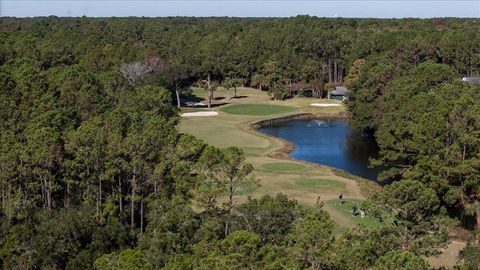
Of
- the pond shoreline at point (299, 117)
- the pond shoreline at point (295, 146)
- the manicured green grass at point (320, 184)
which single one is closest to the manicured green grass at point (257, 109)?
the pond shoreline at point (299, 117)

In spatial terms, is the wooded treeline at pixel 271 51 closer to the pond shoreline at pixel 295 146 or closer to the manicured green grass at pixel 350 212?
the pond shoreline at pixel 295 146

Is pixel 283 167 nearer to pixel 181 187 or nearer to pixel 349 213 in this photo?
pixel 349 213

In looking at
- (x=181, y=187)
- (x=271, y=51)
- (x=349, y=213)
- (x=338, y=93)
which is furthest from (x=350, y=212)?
(x=271, y=51)

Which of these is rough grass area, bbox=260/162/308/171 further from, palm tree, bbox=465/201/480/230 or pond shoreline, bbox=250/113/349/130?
pond shoreline, bbox=250/113/349/130

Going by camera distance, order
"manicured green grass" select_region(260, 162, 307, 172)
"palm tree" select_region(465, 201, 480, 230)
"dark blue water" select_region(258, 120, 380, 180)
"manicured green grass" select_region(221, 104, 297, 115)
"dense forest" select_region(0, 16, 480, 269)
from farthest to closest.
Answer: "manicured green grass" select_region(221, 104, 297, 115) < "dark blue water" select_region(258, 120, 380, 180) < "manicured green grass" select_region(260, 162, 307, 172) < "palm tree" select_region(465, 201, 480, 230) < "dense forest" select_region(0, 16, 480, 269)

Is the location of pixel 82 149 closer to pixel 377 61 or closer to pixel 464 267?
pixel 464 267

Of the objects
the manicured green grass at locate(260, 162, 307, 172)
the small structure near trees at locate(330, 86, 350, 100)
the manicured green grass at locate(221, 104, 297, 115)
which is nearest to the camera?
the manicured green grass at locate(260, 162, 307, 172)

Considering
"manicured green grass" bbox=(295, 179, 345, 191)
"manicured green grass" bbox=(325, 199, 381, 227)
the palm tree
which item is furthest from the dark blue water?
the palm tree

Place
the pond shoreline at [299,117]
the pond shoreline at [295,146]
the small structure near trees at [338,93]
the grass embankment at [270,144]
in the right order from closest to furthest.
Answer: the grass embankment at [270,144], the pond shoreline at [295,146], the pond shoreline at [299,117], the small structure near trees at [338,93]
